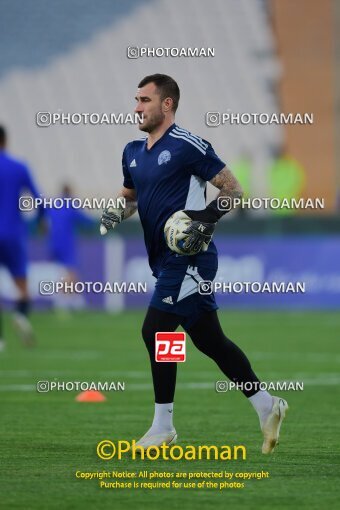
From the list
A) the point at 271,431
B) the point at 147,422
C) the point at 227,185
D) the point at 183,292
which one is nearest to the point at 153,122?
the point at 227,185

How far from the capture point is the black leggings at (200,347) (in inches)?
282

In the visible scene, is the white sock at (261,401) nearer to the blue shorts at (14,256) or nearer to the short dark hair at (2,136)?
the short dark hair at (2,136)

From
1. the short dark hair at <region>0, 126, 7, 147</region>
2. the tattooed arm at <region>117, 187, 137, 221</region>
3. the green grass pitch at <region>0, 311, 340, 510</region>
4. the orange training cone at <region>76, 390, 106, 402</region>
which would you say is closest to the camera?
the green grass pitch at <region>0, 311, 340, 510</region>

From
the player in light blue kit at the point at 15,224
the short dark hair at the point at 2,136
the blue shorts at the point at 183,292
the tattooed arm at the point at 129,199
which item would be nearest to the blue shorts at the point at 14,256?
the player in light blue kit at the point at 15,224

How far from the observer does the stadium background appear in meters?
23.2

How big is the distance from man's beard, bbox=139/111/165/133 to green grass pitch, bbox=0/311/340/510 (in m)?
1.78

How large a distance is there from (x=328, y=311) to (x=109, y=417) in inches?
569

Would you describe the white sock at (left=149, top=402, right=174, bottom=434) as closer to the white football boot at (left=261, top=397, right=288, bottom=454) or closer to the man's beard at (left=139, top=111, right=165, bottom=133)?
the white football boot at (left=261, top=397, right=288, bottom=454)

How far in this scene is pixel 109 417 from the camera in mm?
9102

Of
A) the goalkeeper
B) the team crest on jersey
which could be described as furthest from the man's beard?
the team crest on jersey

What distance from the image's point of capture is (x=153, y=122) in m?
7.21

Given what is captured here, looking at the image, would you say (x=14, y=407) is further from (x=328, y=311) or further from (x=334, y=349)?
(x=328, y=311)

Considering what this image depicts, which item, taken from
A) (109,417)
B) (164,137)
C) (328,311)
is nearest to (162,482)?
(164,137)

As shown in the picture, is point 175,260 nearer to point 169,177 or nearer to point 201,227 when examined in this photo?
point 201,227
